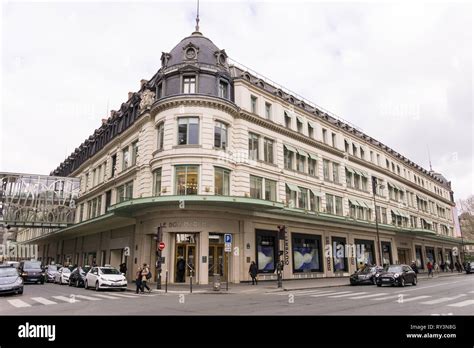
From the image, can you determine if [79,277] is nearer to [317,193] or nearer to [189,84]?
[189,84]

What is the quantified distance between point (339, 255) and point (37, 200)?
36076 millimetres

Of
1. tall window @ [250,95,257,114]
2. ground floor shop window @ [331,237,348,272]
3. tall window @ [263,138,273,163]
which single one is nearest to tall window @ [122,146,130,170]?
tall window @ [250,95,257,114]

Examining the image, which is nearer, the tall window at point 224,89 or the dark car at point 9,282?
the dark car at point 9,282

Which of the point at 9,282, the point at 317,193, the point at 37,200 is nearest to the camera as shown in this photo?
the point at 9,282

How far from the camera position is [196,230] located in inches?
998

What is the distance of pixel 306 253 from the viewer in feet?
110

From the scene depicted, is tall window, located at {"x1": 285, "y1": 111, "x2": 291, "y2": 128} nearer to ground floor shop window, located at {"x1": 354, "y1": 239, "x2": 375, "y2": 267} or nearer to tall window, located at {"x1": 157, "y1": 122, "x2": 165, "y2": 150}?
tall window, located at {"x1": 157, "y1": 122, "x2": 165, "y2": 150}

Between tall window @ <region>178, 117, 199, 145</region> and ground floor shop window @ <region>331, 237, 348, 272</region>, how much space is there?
62.6 feet

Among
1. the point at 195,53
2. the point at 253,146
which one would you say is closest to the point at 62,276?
the point at 253,146

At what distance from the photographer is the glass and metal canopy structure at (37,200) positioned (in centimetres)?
4279

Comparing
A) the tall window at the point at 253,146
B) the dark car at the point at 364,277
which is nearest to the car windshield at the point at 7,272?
the tall window at the point at 253,146

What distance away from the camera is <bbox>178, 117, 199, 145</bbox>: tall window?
26781 mm

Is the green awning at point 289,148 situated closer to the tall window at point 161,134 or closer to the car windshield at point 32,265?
the tall window at point 161,134

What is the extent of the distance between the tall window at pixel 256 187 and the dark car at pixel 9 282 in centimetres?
1640
